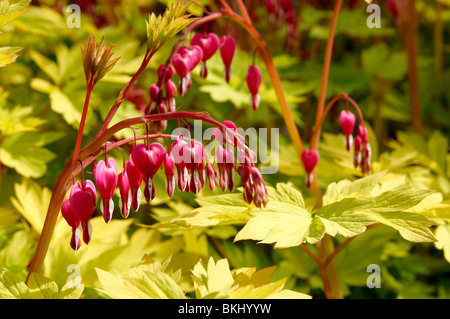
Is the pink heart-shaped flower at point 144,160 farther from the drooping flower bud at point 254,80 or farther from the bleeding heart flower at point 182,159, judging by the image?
the drooping flower bud at point 254,80

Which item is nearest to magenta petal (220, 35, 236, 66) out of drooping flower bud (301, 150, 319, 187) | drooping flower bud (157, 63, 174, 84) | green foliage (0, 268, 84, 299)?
drooping flower bud (157, 63, 174, 84)

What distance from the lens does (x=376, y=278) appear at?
4.60 feet

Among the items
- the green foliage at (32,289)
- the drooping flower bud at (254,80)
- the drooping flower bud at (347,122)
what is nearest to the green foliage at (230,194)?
the green foliage at (32,289)

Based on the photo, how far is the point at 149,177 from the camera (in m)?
0.90

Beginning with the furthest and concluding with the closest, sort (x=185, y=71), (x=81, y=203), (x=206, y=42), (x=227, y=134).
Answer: (x=206, y=42) → (x=185, y=71) → (x=227, y=134) → (x=81, y=203)

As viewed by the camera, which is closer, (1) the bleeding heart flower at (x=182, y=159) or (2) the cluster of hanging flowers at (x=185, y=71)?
(1) the bleeding heart flower at (x=182, y=159)

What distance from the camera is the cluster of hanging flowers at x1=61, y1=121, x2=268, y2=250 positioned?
88cm

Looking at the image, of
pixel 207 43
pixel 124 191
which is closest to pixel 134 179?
pixel 124 191

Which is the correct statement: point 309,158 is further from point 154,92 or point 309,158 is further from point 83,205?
point 83,205

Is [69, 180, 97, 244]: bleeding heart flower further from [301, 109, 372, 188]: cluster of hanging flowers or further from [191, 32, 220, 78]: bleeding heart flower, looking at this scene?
[301, 109, 372, 188]: cluster of hanging flowers

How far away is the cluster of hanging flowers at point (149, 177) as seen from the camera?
88cm
